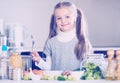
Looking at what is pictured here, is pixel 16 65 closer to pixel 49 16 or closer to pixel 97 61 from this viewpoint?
pixel 49 16

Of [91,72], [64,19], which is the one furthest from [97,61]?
[64,19]

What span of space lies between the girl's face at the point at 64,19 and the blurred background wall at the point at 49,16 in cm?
6

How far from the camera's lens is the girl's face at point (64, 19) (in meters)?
1.64

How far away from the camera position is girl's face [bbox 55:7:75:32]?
164 cm

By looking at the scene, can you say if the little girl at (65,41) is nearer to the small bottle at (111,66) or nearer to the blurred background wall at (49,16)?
the blurred background wall at (49,16)

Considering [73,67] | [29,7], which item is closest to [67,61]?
[73,67]

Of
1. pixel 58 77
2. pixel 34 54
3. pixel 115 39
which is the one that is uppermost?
pixel 115 39

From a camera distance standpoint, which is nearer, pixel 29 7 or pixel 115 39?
pixel 115 39

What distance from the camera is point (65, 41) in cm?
163

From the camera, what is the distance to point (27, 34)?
1.65 m

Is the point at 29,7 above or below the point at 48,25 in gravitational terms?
above

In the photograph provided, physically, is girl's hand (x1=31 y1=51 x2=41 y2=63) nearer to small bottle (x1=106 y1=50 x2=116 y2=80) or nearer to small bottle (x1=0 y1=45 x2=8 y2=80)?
small bottle (x1=0 y1=45 x2=8 y2=80)

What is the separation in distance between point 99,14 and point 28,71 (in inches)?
23.2

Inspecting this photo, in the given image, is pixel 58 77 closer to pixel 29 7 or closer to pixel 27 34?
pixel 27 34
